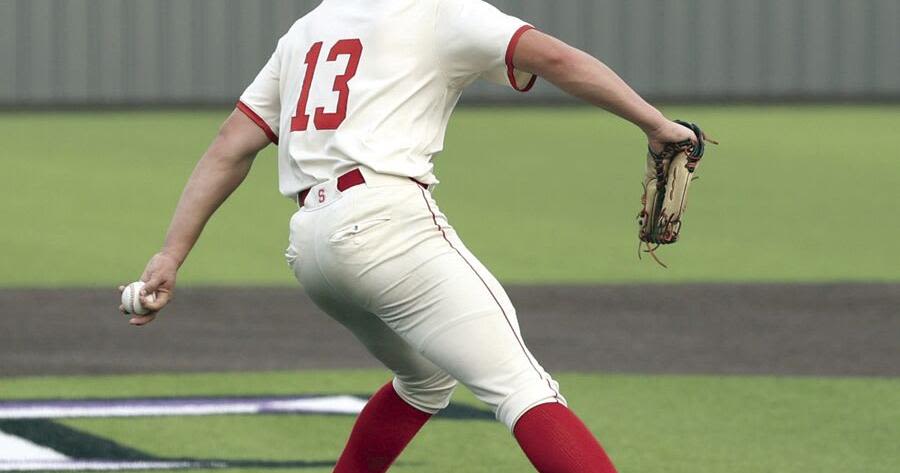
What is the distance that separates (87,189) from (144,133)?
5016 mm

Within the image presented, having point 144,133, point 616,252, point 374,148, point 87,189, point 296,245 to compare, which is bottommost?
point 144,133

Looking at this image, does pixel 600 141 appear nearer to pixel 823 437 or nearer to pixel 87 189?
pixel 87 189

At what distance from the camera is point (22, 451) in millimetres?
6410

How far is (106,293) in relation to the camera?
10.2m

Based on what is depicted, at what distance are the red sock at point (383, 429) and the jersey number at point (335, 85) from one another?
853mm

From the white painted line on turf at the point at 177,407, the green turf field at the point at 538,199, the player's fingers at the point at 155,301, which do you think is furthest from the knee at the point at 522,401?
the green turf field at the point at 538,199

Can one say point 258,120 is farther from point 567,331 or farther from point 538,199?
point 538,199

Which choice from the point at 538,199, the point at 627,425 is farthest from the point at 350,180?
the point at 538,199

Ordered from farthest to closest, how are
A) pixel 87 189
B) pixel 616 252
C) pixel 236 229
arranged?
pixel 87 189 → pixel 236 229 → pixel 616 252

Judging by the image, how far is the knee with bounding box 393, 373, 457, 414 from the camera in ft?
15.8

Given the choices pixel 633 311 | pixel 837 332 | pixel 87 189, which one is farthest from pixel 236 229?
pixel 837 332

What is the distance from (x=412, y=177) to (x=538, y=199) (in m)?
10.5

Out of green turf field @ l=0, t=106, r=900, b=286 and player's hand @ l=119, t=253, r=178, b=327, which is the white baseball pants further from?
green turf field @ l=0, t=106, r=900, b=286

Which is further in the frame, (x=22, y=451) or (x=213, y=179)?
(x=22, y=451)
